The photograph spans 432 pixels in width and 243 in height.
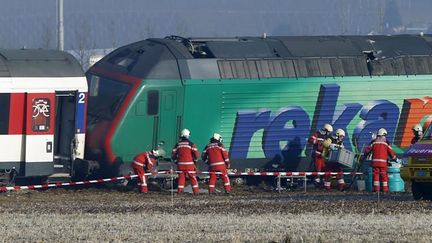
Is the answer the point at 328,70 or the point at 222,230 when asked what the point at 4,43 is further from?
the point at 222,230

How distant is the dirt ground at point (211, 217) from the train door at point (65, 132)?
79 cm

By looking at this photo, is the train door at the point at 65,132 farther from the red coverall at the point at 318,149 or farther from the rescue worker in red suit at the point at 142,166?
the red coverall at the point at 318,149

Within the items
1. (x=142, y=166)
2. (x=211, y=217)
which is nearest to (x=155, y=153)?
(x=142, y=166)

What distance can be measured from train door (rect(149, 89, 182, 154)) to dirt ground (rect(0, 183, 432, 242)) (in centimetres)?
145

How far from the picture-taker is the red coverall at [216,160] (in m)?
26.5

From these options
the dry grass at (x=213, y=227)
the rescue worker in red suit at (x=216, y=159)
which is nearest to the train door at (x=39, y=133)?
the rescue worker in red suit at (x=216, y=159)

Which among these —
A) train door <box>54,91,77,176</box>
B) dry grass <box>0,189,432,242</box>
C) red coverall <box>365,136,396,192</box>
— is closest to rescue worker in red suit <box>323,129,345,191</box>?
red coverall <box>365,136,396,192</box>

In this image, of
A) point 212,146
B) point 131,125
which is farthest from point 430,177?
point 131,125

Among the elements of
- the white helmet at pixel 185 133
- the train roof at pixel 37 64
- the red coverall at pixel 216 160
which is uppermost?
the train roof at pixel 37 64

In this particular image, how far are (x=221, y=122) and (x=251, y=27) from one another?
83435 mm

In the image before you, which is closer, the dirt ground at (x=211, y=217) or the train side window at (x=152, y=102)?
the dirt ground at (x=211, y=217)

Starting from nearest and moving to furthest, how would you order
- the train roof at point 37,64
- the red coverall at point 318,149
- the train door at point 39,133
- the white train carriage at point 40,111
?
the white train carriage at point 40,111, the train door at point 39,133, the train roof at point 37,64, the red coverall at point 318,149

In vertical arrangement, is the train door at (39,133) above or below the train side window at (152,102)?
below

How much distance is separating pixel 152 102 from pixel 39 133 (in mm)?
2582
